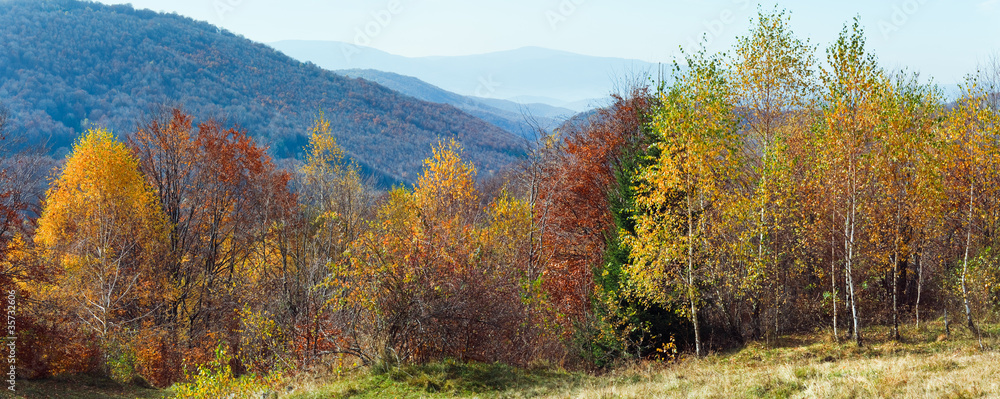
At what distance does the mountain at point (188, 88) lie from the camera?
4186 inches

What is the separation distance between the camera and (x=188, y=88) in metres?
122

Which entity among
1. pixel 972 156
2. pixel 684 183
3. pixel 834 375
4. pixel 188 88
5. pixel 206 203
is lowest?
pixel 834 375

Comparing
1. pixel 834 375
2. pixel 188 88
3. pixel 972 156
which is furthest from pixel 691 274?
pixel 188 88

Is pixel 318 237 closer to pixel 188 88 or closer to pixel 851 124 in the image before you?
pixel 851 124

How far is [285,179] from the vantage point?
33938 millimetres

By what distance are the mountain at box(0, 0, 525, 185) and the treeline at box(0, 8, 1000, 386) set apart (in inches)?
3119

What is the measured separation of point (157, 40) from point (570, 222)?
492 ft

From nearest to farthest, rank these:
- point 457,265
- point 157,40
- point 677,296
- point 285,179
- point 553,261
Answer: point 457,265, point 677,296, point 553,261, point 285,179, point 157,40

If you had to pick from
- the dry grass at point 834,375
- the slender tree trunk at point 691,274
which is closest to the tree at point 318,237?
the dry grass at point 834,375

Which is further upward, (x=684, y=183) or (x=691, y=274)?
(x=684, y=183)

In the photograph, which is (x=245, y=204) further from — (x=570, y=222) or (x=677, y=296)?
(x=677, y=296)

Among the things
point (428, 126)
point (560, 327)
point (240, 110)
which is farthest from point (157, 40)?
point (560, 327)

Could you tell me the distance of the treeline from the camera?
13.9m

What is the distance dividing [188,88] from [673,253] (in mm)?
130648
